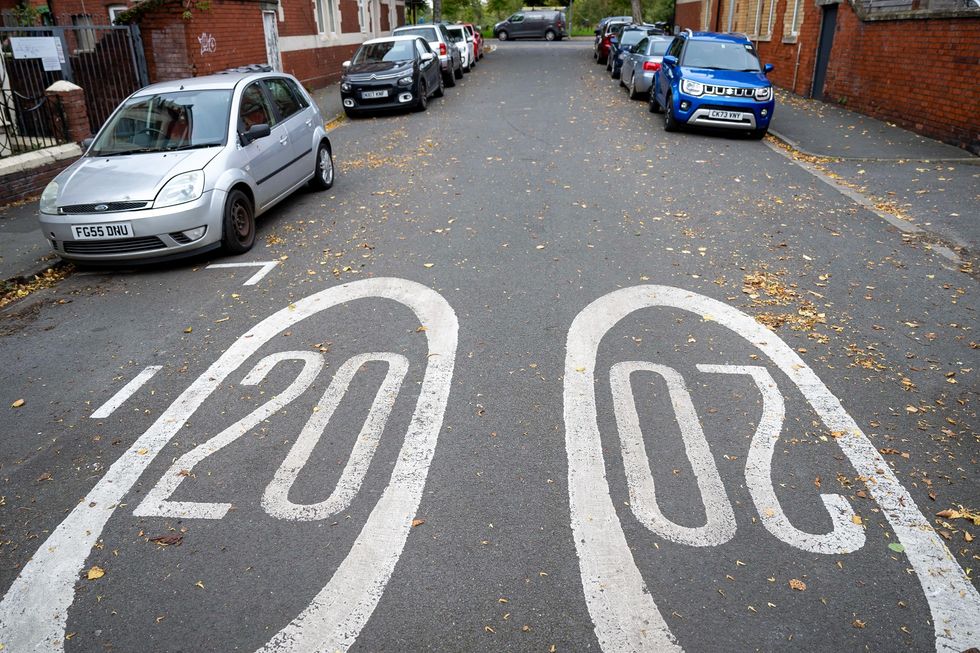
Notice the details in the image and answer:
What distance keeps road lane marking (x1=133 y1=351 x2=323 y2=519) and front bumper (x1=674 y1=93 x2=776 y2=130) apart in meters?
10.8

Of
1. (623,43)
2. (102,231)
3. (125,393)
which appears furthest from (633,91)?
(125,393)

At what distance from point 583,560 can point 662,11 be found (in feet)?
162

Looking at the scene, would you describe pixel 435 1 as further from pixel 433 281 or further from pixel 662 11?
pixel 433 281

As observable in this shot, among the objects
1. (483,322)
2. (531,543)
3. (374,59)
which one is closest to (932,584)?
(531,543)

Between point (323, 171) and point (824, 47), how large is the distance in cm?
1447

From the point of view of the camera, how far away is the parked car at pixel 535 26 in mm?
54000

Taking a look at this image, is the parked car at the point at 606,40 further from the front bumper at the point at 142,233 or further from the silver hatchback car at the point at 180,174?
the front bumper at the point at 142,233

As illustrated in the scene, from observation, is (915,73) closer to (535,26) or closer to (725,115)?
(725,115)

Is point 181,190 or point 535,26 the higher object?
point 535,26

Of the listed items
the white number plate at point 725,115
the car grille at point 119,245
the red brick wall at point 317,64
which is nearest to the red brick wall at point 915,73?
the white number plate at point 725,115

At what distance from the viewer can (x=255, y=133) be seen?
8.16 meters

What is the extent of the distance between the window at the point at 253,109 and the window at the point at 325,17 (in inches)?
707

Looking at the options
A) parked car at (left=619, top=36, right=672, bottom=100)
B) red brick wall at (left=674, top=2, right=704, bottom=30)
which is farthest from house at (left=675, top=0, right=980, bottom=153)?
red brick wall at (left=674, top=2, right=704, bottom=30)

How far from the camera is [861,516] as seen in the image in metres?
3.66
